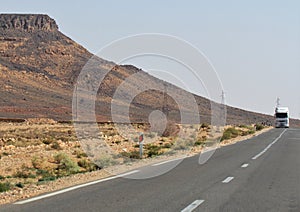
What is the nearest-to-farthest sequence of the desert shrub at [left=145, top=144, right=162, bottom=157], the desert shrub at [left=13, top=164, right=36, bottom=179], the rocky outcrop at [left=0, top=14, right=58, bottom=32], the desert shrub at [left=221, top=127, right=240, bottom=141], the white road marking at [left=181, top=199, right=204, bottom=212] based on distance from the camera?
the white road marking at [left=181, top=199, right=204, bottom=212]
the desert shrub at [left=13, top=164, right=36, bottom=179]
the desert shrub at [left=145, top=144, right=162, bottom=157]
the desert shrub at [left=221, top=127, right=240, bottom=141]
the rocky outcrop at [left=0, top=14, right=58, bottom=32]

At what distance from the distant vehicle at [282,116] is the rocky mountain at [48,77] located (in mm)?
21973

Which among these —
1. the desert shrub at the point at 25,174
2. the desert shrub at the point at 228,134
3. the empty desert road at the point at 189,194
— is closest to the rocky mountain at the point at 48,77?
the desert shrub at the point at 228,134

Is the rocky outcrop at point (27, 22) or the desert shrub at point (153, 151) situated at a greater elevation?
the rocky outcrop at point (27, 22)

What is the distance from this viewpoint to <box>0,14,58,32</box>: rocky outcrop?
14788 cm

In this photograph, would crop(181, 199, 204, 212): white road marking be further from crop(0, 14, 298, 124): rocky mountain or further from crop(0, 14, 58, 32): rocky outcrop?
crop(0, 14, 58, 32): rocky outcrop

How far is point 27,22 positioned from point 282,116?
86.9m

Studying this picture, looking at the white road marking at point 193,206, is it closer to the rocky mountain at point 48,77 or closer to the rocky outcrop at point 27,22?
the rocky mountain at point 48,77

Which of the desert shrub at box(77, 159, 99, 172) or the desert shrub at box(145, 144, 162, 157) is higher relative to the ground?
the desert shrub at box(145, 144, 162, 157)

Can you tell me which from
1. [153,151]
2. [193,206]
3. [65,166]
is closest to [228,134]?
[153,151]

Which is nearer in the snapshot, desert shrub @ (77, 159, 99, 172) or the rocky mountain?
desert shrub @ (77, 159, 99, 172)

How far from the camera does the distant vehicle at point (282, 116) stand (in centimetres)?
8674

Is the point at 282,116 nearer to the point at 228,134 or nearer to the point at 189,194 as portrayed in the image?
the point at 228,134

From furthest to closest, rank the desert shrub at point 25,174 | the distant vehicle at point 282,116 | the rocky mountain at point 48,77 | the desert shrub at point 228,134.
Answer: the rocky mountain at point 48,77 → the distant vehicle at point 282,116 → the desert shrub at point 228,134 → the desert shrub at point 25,174

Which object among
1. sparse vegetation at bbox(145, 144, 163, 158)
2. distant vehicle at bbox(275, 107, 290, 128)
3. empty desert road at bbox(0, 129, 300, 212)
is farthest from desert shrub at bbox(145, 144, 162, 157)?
distant vehicle at bbox(275, 107, 290, 128)
